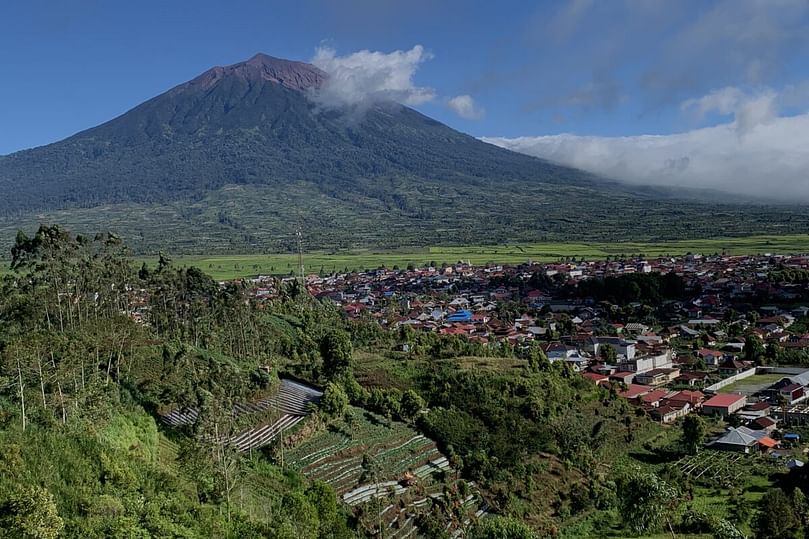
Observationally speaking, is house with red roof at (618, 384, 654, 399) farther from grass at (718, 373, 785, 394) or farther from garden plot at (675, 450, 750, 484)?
garden plot at (675, 450, 750, 484)

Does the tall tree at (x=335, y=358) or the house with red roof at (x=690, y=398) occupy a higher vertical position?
the tall tree at (x=335, y=358)

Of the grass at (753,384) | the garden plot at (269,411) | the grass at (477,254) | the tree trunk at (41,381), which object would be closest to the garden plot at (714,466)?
the grass at (753,384)

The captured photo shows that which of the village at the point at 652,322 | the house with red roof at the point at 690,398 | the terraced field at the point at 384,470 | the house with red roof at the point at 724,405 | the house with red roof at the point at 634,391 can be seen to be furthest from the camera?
the house with red roof at the point at 634,391

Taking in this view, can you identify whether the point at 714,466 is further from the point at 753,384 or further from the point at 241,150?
the point at 241,150

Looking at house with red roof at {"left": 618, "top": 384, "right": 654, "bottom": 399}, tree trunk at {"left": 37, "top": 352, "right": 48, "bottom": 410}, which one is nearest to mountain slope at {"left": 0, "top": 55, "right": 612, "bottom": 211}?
house with red roof at {"left": 618, "top": 384, "right": 654, "bottom": 399}

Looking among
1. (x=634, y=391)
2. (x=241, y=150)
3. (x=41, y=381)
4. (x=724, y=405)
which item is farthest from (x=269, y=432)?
(x=241, y=150)

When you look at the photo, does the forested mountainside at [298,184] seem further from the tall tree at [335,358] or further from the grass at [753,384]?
the tall tree at [335,358]

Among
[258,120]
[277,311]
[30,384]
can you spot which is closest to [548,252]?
[277,311]
